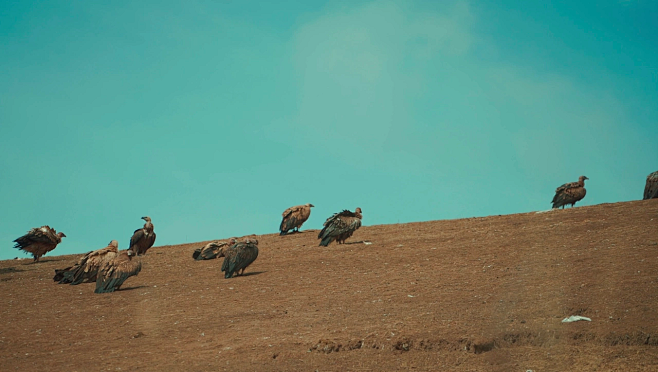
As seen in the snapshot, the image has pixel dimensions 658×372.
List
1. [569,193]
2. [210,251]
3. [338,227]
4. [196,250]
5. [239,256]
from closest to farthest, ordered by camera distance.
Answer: [239,256]
[338,227]
[210,251]
[196,250]
[569,193]

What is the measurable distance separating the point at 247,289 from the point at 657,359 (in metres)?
A: 10.1

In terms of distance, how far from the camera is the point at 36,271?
23844 millimetres

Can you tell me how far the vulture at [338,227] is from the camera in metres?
22.2

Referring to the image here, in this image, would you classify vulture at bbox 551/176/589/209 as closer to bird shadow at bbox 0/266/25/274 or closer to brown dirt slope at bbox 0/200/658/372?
brown dirt slope at bbox 0/200/658/372

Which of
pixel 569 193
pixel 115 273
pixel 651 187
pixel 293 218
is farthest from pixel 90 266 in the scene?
pixel 651 187

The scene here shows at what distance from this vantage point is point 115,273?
58.9ft

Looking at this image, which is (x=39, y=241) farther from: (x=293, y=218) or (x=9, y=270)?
(x=293, y=218)

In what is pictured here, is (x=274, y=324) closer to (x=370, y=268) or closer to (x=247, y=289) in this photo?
(x=247, y=289)

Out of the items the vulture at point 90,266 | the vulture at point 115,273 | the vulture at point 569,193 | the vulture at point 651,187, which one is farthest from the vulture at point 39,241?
the vulture at point 651,187

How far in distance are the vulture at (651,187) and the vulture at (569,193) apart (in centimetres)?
260

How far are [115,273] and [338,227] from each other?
7.75m

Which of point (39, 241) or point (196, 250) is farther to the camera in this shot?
point (39, 241)

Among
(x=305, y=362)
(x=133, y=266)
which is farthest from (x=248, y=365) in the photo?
(x=133, y=266)

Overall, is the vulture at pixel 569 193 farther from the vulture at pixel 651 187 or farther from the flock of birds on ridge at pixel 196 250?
the vulture at pixel 651 187
